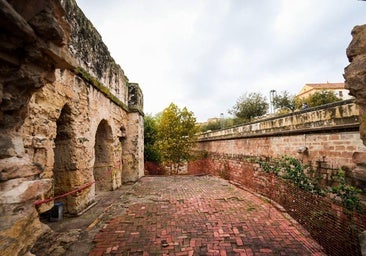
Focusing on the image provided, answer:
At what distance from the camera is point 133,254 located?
11.1 ft

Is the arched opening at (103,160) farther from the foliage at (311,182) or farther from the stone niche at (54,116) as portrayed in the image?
the foliage at (311,182)

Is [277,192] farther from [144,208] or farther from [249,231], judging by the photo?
[144,208]

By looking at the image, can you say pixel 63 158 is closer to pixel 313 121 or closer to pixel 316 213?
pixel 316 213

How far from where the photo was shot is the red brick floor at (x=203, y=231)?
140 inches

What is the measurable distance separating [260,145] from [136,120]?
19.5ft

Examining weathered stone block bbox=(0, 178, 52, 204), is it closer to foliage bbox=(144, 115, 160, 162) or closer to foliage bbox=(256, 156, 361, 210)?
foliage bbox=(256, 156, 361, 210)

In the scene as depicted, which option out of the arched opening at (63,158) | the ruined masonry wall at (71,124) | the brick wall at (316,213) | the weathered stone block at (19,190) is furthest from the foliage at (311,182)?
the arched opening at (63,158)

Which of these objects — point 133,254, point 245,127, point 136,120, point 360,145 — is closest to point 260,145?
point 245,127

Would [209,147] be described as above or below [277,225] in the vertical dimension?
above

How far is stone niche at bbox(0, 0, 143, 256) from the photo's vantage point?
1511 millimetres

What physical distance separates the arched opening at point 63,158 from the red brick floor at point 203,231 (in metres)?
1.51

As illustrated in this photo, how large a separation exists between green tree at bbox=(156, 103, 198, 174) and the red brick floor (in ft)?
28.4

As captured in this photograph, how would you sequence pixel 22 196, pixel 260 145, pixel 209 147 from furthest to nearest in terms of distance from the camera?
pixel 209 147 < pixel 260 145 < pixel 22 196

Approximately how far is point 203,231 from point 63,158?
364 cm
